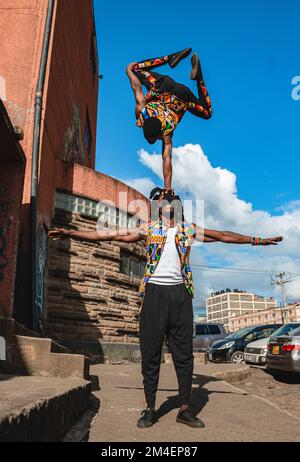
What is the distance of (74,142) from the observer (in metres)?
11.6

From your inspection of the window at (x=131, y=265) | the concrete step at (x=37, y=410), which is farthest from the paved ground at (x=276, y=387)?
the window at (x=131, y=265)

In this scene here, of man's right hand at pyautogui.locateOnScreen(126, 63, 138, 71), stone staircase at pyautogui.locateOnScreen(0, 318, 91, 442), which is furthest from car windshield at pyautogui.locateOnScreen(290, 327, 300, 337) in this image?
man's right hand at pyautogui.locateOnScreen(126, 63, 138, 71)

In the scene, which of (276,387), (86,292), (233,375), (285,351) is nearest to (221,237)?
(233,375)

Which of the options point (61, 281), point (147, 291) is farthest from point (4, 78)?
point (147, 291)

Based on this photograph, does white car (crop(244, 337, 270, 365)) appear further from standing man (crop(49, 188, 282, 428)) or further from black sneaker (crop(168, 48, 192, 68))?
standing man (crop(49, 188, 282, 428))

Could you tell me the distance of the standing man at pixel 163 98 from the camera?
5.50m

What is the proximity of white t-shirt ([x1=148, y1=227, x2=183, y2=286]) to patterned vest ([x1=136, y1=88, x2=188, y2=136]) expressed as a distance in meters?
2.49

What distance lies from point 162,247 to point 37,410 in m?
1.84

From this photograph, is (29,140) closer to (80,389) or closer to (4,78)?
(4,78)

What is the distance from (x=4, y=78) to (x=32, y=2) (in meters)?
1.89

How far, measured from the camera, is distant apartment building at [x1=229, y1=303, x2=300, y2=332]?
305 ft

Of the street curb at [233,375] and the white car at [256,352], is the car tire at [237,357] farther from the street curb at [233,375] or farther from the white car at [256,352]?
the street curb at [233,375]

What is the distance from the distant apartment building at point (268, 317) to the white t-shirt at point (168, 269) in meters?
89.8

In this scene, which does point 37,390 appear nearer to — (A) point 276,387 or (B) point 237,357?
(A) point 276,387
